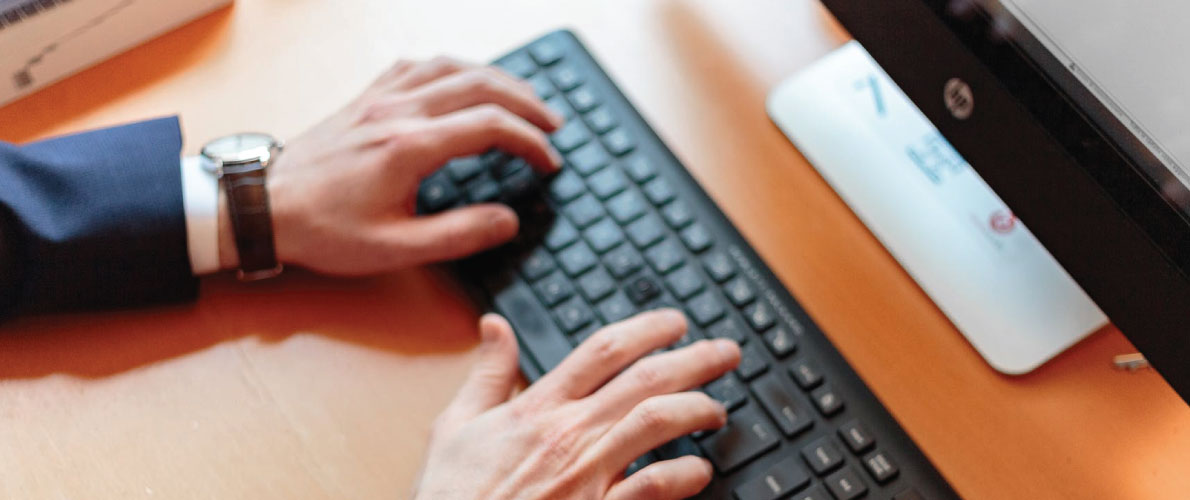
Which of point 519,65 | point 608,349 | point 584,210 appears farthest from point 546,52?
point 608,349

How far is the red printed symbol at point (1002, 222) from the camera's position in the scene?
2.14 ft

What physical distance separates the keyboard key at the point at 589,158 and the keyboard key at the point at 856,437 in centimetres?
22

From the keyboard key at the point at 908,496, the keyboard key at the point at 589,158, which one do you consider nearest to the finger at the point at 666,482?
the keyboard key at the point at 908,496

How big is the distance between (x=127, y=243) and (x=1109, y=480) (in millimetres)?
578

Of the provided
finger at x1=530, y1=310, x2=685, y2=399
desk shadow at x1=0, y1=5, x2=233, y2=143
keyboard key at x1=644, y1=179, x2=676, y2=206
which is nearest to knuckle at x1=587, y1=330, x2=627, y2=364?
finger at x1=530, y1=310, x2=685, y2=399

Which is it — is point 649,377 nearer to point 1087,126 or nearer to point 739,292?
point 739,292

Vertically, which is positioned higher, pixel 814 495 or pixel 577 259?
pixel 577 259

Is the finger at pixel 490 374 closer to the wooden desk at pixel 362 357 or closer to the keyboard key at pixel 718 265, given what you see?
the wooden desk at pixel 362 357

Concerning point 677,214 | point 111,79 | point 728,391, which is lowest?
point 728,391

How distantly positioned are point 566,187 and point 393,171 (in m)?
0.11

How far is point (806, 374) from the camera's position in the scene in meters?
0.59

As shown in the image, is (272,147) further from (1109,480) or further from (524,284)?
(1109,480)

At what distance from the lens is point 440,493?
562mm

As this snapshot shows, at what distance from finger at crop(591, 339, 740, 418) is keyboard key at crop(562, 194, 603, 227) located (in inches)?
4.1
